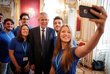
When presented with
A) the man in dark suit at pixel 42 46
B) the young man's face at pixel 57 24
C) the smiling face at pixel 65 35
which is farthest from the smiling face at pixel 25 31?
the smiling face at pixel 65 35

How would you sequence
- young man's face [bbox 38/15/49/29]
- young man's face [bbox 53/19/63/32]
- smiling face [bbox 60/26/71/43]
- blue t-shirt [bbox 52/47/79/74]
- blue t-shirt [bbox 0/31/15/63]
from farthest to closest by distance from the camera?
blue t-shirt [bbox 0/31/15/63] → young man's face [bbox 53/19/63/32] → young man's face [bbox 38/15/49/29] → smiling face [bbox 60/26/71/43] → blue t-shirt [bbox 52/47/79/74]

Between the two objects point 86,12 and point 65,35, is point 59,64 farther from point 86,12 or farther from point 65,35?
point 86,12

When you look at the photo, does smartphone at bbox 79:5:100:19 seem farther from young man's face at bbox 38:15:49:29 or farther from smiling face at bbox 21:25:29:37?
smiling face at bbox 21:25:29:37

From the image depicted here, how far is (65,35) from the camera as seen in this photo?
1897mm

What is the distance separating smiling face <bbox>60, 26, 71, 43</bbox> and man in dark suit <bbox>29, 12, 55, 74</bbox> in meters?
1.03

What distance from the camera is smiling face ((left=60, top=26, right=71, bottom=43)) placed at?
188 centimetres

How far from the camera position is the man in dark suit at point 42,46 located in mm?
2945

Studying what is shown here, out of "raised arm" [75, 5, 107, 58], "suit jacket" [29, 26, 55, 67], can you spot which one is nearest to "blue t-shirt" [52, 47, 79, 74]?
"raised arm" [75, 5, 107, 58]

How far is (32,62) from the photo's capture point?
9.94ft

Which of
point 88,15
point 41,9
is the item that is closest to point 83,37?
point 41,9

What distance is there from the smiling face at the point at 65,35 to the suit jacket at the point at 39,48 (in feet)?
3.39

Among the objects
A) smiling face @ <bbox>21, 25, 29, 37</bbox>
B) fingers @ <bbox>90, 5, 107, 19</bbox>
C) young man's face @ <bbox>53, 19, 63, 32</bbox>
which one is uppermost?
fingers @ <bbox>90, 5, 107, 19</bbox>

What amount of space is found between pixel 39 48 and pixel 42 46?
55 millimetres

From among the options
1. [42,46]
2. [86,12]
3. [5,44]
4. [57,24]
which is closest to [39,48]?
[42,46]
